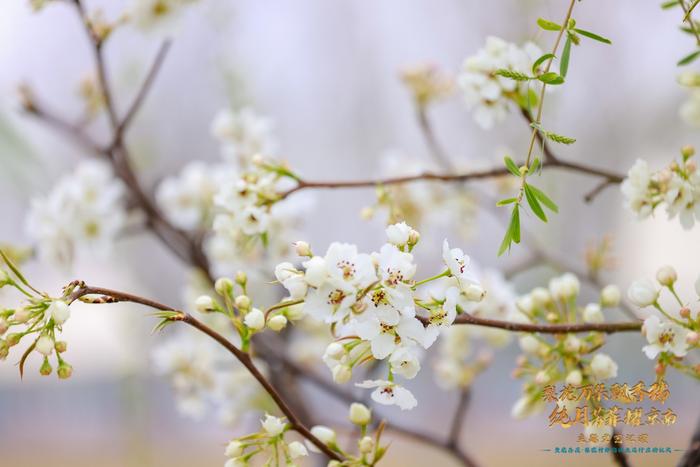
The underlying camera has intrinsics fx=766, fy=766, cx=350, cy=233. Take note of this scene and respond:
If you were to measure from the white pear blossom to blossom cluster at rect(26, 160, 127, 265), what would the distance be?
0.47 ft

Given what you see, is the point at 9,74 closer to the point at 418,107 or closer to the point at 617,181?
the point at 418,107

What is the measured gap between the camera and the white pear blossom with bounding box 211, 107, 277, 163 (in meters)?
0.79

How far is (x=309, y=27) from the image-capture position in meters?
1.98

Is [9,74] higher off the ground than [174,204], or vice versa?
[9,74]

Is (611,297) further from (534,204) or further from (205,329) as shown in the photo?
(205,329)

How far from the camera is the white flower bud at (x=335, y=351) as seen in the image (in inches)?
16.1

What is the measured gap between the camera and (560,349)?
1.53 feet

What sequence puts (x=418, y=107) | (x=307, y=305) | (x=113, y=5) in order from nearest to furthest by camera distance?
1. (x=307, y=305)
2. (x=418, y=107)
3. (x=113, y=5)

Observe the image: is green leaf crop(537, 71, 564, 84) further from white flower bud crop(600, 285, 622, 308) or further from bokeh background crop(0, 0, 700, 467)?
bokeh background crop(0, 0, 700, 467)

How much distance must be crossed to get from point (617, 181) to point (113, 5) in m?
1.44

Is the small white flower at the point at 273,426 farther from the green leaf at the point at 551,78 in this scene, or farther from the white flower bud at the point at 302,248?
the green leaf at the point at 551,78

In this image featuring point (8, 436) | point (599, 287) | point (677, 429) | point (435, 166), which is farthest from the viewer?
point (8, 436)

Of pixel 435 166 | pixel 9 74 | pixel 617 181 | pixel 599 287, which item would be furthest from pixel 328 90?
pixel 617 181

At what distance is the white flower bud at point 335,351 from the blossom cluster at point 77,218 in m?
0.48
